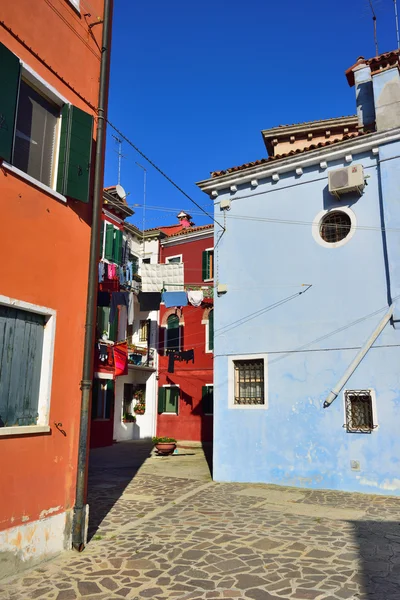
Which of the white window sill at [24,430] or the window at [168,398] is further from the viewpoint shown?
the window at [168,398]

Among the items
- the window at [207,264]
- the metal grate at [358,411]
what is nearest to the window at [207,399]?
the window at [207,264]

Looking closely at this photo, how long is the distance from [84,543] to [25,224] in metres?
4.28

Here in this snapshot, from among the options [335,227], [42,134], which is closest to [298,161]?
[335,227]

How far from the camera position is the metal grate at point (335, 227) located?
36.3ft

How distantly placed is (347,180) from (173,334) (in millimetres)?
14547

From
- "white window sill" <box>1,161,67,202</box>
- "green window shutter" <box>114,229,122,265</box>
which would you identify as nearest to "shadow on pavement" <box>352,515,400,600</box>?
"white window sill" <box>1,161,67,202</box>

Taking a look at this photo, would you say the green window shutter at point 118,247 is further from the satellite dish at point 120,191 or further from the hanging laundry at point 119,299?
the hanging laundry at point 119,299

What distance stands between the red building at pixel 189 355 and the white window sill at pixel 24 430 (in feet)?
50.8

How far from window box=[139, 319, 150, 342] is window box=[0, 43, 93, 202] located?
17.7m

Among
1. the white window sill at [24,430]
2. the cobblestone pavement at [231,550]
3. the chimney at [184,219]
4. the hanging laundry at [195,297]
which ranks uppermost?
the chimney at [184,219]

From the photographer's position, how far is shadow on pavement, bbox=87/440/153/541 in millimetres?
8516

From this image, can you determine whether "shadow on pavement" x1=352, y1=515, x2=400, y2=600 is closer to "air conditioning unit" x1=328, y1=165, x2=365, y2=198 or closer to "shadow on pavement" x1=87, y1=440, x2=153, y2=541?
"shadow on pavement" x1=87, y1=440, x2=153, y2=541

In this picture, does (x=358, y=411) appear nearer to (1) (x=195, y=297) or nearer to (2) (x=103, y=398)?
(1) (x=195, y=297)

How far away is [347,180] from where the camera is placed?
1058 centimetres
